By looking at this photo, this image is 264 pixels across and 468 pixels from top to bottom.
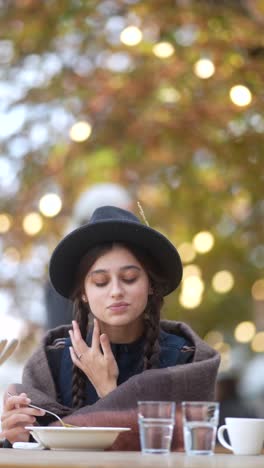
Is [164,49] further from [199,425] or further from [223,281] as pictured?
[199,425]

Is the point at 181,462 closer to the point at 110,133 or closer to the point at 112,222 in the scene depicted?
the point at 112,222

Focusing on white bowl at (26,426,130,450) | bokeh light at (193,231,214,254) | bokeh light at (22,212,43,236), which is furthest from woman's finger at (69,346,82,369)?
bokeh light at (22,212,43,236)

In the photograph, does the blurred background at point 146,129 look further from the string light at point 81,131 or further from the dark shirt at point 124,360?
the dark shirt at point 124,360

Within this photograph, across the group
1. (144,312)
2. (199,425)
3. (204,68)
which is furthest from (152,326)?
(204,68)

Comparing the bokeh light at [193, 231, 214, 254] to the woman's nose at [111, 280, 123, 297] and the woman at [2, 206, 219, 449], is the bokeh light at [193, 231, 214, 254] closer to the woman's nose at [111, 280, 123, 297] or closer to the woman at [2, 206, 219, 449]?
the woman at [2, 206, 219, 449]

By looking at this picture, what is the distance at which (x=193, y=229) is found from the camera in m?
8.21

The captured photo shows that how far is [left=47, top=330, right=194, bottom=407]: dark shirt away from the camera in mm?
2744

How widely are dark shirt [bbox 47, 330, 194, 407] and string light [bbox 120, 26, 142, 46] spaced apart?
5.34 meters

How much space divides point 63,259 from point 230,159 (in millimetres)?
4984

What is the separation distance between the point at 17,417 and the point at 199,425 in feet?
1.60

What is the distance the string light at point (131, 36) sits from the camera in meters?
7.97

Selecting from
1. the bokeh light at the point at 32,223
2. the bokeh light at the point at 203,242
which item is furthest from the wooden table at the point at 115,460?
the bokeh light at the point at 32,223

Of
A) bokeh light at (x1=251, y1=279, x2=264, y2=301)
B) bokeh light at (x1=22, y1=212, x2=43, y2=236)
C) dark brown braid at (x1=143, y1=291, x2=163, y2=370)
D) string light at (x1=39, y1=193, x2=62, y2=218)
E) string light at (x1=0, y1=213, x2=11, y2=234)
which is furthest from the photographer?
string light at (x1=0, y1=213, x2=11, y2=234)

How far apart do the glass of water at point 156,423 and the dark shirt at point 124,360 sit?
55 cm
